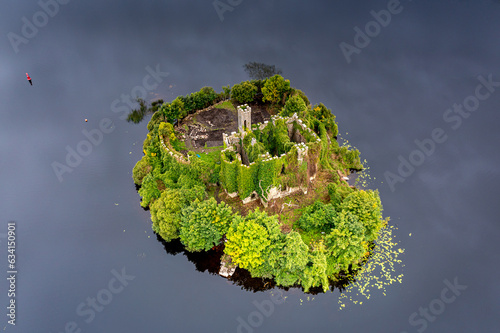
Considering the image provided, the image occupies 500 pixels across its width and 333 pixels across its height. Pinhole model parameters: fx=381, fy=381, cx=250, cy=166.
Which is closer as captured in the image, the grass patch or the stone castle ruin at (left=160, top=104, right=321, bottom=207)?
the stone castle ruin at (left=160, top=104, right=321, bottom=207)

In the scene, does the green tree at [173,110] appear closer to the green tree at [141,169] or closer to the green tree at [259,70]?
the green tree at [141,169]

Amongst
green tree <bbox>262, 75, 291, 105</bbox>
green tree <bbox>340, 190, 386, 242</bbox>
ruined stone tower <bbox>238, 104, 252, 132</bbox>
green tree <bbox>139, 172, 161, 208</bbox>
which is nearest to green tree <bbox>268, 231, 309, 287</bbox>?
green tree <bbox>340, 190, 386, 242</bbox>

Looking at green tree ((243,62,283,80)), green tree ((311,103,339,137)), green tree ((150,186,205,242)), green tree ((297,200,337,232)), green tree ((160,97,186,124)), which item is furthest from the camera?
green tree ((243,62,283,80))

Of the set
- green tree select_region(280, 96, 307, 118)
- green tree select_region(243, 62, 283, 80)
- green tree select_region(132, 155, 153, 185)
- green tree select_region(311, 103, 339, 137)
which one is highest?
green tree select_region(280, 96, 307, 118)

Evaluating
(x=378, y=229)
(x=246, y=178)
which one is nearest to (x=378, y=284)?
(x=378, y=229)

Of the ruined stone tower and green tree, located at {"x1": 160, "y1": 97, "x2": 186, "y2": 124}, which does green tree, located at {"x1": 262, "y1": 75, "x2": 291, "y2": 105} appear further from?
green tree, located at {"x1": 160, "y1": 97, "x2": 186, "y2": 124}

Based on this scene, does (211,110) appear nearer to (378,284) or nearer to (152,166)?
(152,166)

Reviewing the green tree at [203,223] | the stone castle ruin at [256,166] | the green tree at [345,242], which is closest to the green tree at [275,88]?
the stone castle ruin at [256,166]
